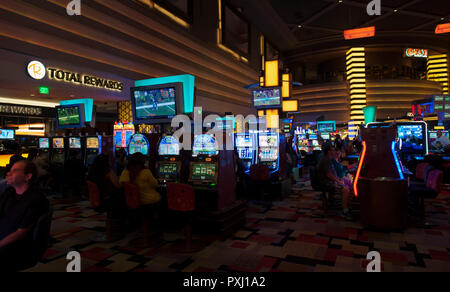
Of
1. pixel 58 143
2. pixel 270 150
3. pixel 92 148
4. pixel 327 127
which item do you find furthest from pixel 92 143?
pixel 327 127

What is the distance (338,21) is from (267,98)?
10897 millimetres

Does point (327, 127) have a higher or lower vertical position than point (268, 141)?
higher

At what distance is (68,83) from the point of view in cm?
695

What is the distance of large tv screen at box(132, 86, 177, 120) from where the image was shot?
4.79m

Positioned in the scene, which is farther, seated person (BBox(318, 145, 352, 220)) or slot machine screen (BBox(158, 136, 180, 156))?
seated person (BBox(318, 145, 352, 220))

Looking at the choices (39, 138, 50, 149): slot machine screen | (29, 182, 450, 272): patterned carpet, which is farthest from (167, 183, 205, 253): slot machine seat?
(39, 138, 50, 149): slot machine screen

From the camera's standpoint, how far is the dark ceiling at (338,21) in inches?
558

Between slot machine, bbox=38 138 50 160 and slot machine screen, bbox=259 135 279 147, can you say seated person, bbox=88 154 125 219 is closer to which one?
slot machine screen, bbox=259 135 279 147

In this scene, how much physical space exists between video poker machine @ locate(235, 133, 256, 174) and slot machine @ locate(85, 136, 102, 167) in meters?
3.27

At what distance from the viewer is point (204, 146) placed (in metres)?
3.98

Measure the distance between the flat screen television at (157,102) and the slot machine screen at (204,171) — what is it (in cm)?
119

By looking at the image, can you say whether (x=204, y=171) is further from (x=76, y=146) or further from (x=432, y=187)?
(x=76, y=146)

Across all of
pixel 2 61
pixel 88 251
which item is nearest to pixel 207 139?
pixel 88 251
